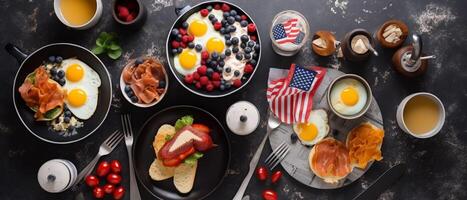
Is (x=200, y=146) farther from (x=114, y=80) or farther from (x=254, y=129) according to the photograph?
(x=114, y=80)

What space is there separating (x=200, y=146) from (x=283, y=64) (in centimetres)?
74

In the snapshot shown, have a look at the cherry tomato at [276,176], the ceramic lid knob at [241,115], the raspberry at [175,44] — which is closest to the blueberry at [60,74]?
the raspberry at [175,44]

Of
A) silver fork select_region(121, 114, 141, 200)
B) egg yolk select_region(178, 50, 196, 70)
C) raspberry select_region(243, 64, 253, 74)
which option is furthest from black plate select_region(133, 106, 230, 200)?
raspberry select_region(243, 64, 253, 74)

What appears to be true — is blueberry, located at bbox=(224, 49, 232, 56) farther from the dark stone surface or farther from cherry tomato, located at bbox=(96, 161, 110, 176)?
cherry tomato, located at bbox=(96, 161, 110, 176)

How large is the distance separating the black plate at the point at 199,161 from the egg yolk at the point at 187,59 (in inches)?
10.3

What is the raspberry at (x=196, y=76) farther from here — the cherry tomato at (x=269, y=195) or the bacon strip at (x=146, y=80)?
the cherry tomato at (x=269, y=195)

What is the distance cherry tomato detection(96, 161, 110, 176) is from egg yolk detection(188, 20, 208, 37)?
0.97 metres

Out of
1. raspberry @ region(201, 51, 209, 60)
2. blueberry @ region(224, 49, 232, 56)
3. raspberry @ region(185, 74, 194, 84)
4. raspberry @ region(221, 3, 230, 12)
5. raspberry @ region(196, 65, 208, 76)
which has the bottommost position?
raspberry @ region(185, 74, 194, 84)

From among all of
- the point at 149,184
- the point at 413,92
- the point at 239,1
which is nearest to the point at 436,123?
the point at 413,92

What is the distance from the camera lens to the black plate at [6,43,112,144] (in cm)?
312

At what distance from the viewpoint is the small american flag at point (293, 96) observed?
3.20m

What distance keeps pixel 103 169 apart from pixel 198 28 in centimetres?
104

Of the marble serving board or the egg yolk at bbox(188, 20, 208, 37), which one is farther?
the marble serving board

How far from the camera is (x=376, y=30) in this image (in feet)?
10.9
